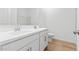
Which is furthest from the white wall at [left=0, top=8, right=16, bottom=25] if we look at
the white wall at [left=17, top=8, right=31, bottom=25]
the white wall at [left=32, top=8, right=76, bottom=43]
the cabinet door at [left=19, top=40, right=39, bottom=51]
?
the cabinet door at [left=19, top=40, right=39, bottom=51]

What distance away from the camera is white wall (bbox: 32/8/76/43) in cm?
154

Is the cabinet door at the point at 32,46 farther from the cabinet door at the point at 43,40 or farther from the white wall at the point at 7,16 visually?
the white wall at the point at 7,16

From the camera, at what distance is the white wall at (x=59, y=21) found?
1538 millimetres

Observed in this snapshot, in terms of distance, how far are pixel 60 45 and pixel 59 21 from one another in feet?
1.31

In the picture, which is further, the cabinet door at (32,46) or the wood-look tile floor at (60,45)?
the wood-look tile floor at (60,45)

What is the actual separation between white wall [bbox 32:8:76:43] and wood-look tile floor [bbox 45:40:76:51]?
2.8 inches

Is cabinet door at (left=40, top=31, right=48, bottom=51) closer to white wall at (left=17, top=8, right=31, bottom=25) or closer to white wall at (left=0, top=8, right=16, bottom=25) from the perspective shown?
white wall at (left=17, top=8, right=31, bottom=25)

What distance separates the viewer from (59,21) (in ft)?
5.16

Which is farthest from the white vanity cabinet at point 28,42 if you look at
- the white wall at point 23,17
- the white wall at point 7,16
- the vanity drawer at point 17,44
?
the white wall at point 7,16

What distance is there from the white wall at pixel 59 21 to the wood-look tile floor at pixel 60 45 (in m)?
0.07

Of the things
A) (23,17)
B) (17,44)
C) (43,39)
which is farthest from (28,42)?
(23,17)
